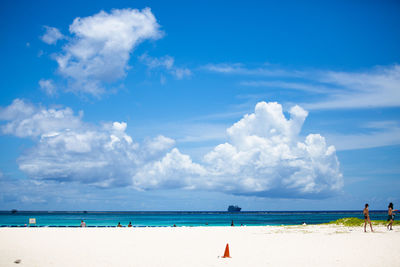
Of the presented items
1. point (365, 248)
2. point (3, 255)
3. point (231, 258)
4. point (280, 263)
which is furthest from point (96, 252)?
point (365, 248)

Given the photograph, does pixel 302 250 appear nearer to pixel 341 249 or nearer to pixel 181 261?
pixel 341 249

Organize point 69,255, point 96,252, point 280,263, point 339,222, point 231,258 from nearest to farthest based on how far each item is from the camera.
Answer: point 280,263 < point 231,258 < point 69,255 < point 96,252 < point 339,222

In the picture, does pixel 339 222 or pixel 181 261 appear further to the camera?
pixel 339 222

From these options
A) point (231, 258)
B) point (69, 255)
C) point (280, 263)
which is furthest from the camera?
point (69, 255)

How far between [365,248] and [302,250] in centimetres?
347

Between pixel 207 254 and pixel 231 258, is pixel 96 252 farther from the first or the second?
pixel 231 258

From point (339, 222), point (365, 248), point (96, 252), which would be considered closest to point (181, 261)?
point (96, 252)

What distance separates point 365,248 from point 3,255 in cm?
1922

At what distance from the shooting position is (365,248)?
1952 cm

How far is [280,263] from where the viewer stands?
1538 centimetres

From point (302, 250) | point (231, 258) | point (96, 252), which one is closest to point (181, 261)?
point (231, 258)

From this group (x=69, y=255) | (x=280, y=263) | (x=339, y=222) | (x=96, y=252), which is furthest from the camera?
(x=339, y=222)

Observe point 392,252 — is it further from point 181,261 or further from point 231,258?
point 181,261

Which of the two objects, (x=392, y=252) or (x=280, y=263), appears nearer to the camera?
(x=280, y=263)
